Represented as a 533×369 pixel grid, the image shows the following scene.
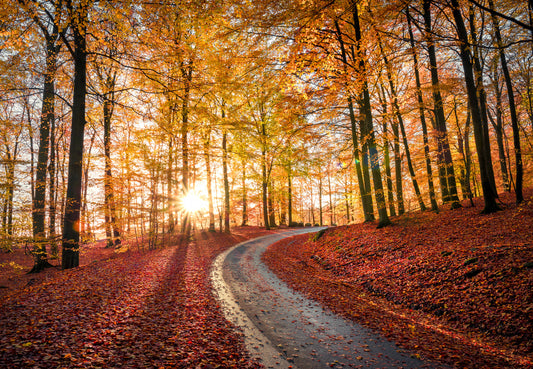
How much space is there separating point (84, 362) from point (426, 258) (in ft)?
26.6

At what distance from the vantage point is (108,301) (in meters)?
5.04

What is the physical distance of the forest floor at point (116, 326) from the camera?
3156 mm

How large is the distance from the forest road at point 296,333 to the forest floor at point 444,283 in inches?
16.4

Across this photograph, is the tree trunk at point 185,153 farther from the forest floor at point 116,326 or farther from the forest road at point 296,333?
the forest road at point 296,333

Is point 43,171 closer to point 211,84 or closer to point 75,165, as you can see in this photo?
point 75,165

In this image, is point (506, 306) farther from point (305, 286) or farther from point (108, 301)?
point (108, 301)

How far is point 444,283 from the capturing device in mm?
5980

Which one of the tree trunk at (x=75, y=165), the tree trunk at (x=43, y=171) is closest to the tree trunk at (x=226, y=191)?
the tree trunk at (x=75, y=165)

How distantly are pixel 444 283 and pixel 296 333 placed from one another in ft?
13.3

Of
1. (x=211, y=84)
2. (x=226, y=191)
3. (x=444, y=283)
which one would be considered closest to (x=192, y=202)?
(x=226, y=191)

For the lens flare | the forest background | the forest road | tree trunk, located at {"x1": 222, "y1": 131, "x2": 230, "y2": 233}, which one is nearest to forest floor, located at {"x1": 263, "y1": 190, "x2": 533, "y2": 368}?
the forest road

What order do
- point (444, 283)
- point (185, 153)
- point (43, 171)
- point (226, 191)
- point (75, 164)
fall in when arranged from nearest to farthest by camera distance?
point (444, 283)
point (75, 164)
point (43, 171)
point (185, 153)
point (226, 191)

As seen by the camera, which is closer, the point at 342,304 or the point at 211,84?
the point at 342,304

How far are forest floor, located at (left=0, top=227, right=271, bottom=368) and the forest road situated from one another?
385mm
